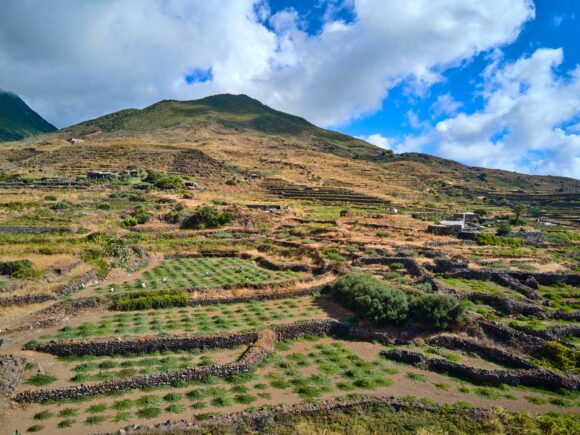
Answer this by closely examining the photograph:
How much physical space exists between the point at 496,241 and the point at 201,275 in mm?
37726

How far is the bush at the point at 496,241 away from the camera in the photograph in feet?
156

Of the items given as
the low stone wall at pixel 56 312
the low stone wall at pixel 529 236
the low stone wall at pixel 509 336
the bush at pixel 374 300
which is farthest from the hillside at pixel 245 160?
the low stone wall at pixel 509 336

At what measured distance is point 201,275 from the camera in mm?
31953

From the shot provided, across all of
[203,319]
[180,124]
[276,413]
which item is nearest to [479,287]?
[203,319]

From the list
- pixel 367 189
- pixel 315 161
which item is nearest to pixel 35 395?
pixel 367 189

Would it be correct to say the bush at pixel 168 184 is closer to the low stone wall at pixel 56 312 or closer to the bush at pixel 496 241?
the low stone wall at pixel 56 312

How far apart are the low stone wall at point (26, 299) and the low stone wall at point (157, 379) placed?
10.3 meters

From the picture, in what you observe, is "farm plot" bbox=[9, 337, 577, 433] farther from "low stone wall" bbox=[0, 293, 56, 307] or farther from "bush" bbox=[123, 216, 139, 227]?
"bush" bbox=[123, 216, 139, 227]

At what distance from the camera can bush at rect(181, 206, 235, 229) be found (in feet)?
166

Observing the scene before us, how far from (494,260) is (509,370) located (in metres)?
24.5

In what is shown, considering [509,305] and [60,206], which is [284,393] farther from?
[60,206]

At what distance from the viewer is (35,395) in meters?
13.5

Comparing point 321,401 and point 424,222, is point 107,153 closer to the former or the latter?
point 424,222

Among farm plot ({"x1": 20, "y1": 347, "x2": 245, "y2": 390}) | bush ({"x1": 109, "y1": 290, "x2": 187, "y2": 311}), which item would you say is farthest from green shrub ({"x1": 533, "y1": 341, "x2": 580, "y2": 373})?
bush ({"x1": 109, "y1": 290, "x2": 187, "y2": 311})
